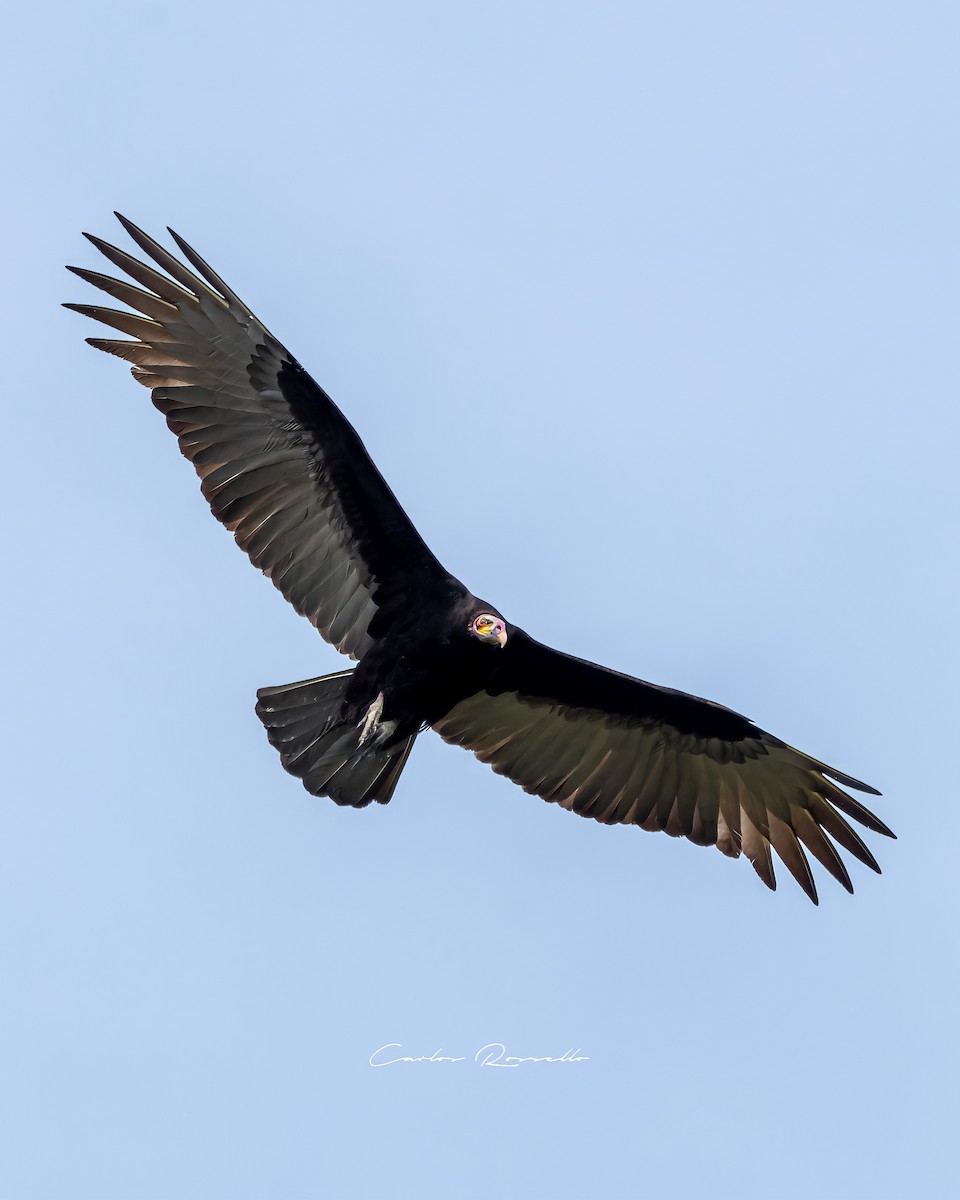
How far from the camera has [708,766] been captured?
11859 mm

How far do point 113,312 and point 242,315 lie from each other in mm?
733

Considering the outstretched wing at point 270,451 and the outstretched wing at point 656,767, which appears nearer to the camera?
the outstretched wing at point 270,451

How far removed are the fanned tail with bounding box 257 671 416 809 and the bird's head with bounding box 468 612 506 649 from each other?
82cm

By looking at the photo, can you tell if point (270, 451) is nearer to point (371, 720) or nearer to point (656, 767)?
point (371, 720)

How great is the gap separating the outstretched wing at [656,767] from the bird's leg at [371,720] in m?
1.00

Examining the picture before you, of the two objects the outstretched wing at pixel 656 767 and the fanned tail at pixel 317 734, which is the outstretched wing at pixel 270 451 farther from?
the outstretched wing at pixel 656 767

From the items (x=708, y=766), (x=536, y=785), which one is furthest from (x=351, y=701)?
(x=708, y=766)

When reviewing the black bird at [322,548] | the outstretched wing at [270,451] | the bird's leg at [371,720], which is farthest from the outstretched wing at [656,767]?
the outstretched wing at [270,451]

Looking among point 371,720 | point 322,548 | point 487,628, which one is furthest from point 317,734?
point 487,628

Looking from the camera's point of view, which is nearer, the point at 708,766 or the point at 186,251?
the point at 186,251

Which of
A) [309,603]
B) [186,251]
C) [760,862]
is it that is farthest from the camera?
[760,862]

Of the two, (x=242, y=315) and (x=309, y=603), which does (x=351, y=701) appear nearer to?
(x=309, y=603)

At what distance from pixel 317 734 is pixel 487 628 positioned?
1.18 meters

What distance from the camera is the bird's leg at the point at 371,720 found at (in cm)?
1083
